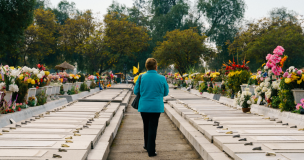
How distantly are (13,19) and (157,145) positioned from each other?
2185 cm

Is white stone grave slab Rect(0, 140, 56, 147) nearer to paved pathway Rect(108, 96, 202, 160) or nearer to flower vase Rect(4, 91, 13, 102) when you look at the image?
paved pathway Rect(108, 96, 202, 160)

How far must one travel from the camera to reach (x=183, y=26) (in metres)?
39.7

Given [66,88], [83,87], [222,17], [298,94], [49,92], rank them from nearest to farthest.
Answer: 1. [298,94]
2. [49,92]
3. [66,88]
4. [83,87]
5. [222,17]

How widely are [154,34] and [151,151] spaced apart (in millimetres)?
38368

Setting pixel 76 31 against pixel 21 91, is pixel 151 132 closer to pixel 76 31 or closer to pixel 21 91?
pixel 21 91

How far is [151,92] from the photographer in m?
5.20

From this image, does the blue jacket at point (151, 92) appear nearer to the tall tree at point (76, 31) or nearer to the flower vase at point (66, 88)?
the flower vase at point (66, 88)

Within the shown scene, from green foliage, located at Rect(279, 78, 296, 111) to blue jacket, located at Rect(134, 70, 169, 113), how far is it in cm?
377

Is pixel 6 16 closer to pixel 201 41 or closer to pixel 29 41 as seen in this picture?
pixel 29 41

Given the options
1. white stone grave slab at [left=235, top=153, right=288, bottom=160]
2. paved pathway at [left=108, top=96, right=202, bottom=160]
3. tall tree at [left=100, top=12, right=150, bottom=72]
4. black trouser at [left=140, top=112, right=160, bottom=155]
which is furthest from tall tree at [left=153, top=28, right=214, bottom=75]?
white stone grave slab at [left=235, top=153, right=288, bottom=160]

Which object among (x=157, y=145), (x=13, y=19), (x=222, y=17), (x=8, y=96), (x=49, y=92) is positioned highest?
(x=222, y=17)

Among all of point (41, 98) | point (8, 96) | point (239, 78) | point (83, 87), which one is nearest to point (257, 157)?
point (8, 96)

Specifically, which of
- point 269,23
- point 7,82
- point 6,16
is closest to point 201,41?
point 269,23

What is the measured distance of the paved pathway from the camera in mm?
5281
